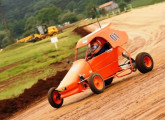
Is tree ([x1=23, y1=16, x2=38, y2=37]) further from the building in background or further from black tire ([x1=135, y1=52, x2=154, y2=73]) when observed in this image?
black tire ([x1=135, y1=52, x2=154, y2=73])

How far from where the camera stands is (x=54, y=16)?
136500 mm

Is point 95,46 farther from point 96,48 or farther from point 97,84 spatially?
point 97,84

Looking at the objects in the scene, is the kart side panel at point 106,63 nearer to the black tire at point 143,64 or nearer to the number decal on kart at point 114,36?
the number decal on kart at point 114,36

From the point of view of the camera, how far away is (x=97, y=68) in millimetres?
12859

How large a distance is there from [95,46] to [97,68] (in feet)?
2.86

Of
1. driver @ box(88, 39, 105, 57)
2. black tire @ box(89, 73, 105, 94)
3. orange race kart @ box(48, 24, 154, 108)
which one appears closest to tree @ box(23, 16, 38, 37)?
orange race kart @ box(48, 24, 154, 108)

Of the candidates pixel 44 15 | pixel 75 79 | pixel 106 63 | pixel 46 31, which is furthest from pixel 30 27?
pixel 75 79

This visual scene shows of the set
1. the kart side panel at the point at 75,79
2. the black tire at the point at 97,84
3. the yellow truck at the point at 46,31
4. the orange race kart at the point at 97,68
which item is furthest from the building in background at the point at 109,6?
the black tire at the point at 97,84

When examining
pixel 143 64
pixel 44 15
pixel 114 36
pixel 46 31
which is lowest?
pixel 46 31

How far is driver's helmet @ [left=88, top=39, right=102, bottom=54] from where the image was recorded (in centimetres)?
1322

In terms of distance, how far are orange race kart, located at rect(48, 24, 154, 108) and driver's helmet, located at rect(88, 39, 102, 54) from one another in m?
0.16

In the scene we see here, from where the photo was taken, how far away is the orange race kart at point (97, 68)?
12102 millimetres

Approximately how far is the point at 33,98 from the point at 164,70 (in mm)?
7794

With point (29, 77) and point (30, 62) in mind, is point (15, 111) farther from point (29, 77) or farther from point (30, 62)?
point (30, 62)
